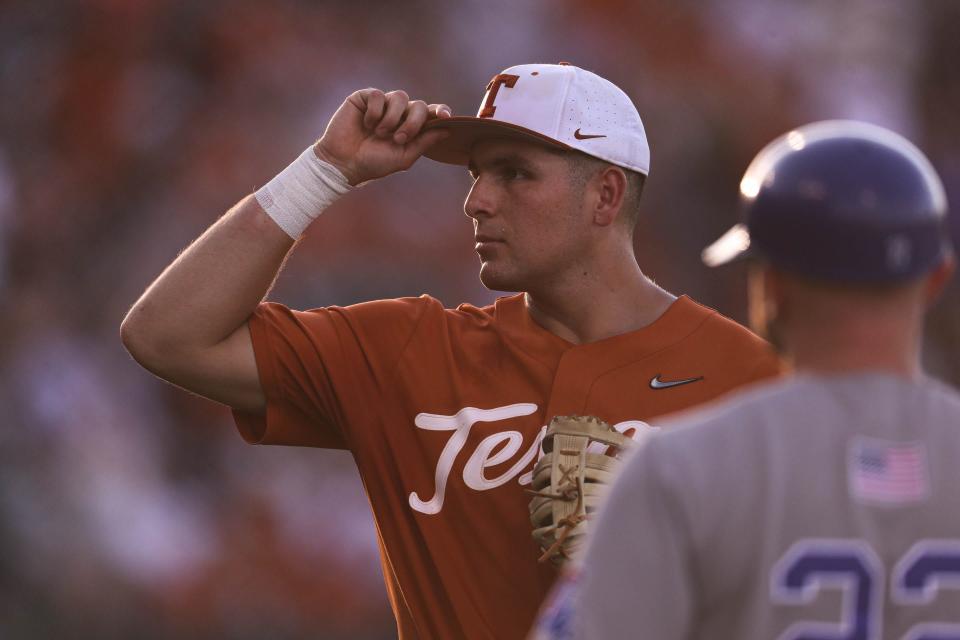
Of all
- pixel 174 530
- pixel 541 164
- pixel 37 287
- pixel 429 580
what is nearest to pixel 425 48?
pixel 37 287

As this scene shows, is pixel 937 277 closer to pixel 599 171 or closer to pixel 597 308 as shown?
pixel 597 308

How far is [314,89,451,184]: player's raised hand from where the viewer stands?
3.53 meters

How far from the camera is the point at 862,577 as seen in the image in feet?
5.45

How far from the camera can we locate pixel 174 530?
320 inches

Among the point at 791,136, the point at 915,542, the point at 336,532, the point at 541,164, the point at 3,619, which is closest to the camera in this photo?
the point at 915,542

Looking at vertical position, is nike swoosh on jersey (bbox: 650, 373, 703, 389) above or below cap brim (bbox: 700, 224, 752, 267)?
below

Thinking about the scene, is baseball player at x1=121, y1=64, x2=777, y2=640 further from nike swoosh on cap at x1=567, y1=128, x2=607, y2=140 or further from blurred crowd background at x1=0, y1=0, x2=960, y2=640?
blurred crowd background at x1=0, y1=0, x2=960, y2=640

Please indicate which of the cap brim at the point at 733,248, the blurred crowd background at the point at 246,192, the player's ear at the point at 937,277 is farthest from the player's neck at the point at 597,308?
the blurred crowd background at the point at 246,192

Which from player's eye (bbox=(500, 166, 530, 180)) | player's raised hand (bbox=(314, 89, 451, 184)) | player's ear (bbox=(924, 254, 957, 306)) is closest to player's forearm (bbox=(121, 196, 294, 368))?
player's raised hand (bbox=(314, 89, 451, 184))

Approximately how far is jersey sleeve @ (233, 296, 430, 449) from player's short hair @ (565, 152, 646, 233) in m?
0.59

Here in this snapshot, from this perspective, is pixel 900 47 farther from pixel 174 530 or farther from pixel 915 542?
pixel 915 542

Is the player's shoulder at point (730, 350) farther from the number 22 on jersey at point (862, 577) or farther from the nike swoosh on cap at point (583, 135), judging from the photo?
the number 22 on jersey at point (862, 577)

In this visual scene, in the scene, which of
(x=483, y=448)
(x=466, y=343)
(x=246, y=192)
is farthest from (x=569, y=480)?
(x=246, y=192)

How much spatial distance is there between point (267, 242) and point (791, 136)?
1.78m
